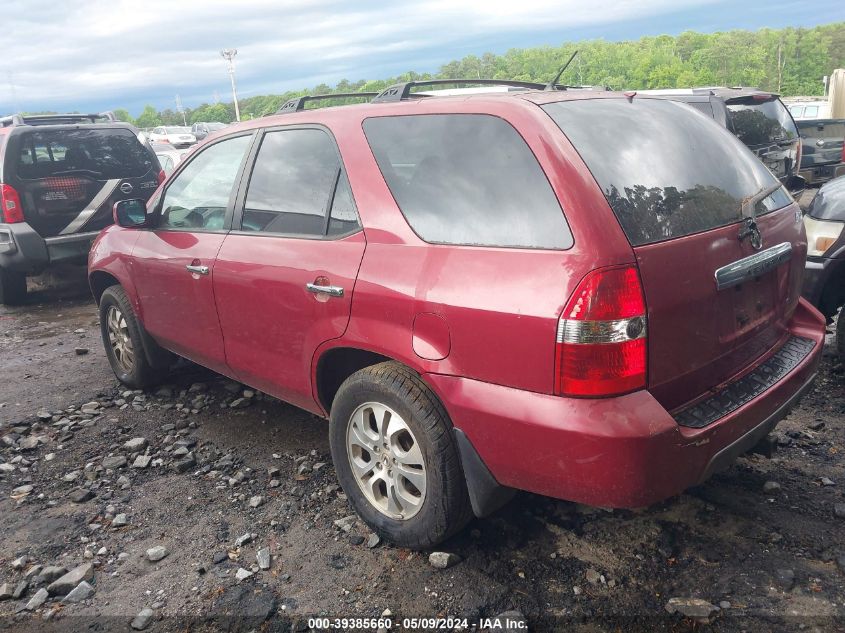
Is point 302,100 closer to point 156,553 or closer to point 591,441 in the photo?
point 156,553

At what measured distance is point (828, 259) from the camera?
412 cm

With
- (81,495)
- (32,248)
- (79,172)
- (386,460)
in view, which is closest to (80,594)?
(81,495)

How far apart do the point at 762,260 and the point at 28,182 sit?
7.53 metres

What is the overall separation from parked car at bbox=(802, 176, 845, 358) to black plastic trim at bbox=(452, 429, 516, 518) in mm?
2663

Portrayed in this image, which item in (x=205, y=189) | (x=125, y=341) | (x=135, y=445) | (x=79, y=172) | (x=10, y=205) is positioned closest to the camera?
(x=205, y=189)

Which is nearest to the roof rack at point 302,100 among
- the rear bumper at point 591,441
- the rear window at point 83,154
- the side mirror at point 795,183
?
the rear bumper at point 591,441

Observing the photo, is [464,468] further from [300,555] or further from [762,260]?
[762,260]

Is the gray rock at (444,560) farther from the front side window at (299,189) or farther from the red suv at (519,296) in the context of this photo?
the front side window at (299,189)

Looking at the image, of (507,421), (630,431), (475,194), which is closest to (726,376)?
(630,431)

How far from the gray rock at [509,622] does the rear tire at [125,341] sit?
3104 millimetres

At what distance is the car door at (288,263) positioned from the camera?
295 cm

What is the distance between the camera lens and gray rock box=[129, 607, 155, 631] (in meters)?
2.55

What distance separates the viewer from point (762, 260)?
8.82 ft

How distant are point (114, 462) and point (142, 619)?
1.50 metres
